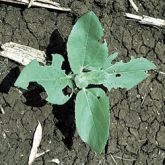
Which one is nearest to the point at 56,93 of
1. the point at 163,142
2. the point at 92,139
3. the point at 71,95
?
the point at 71,95

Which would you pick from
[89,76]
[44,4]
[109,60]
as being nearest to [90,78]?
[89,76]

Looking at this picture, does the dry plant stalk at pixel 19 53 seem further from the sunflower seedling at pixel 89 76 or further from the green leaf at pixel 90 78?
the green leaf at pixel 90 78

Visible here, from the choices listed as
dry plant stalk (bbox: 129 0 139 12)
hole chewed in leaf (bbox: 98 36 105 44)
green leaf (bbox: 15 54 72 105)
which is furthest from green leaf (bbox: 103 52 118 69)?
dry plant stalk (bbox: 129 0 139 12)

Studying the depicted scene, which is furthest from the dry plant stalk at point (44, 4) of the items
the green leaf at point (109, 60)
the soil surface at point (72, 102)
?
the green leaf at point (109, 60)

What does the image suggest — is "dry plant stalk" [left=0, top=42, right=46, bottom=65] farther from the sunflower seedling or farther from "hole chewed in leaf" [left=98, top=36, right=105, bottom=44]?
"hole chewed in leaf" [left=98, top=36, right=105, bottom=44]

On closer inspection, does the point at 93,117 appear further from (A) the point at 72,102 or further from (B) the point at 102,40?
(B) the point at 102,40

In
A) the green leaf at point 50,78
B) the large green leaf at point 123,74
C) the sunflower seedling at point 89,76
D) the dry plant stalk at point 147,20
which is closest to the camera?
the green leaf at point 50,78

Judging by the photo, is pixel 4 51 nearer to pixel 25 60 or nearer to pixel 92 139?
pixel 25 60

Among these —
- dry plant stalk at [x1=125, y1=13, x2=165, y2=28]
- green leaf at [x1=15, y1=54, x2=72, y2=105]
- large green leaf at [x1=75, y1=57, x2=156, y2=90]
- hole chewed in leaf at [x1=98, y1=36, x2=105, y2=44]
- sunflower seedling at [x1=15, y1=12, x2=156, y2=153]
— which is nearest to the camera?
green leaf at [x1=15, y1=54, x2=72, y2=105]
